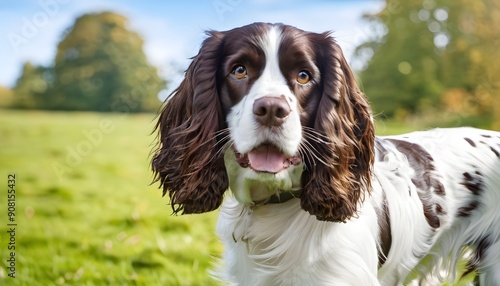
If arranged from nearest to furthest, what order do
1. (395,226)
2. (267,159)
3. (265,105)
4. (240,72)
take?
(265,105), (267,159), (240,72), (395,226)

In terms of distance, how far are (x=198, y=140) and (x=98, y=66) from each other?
43.0 feet

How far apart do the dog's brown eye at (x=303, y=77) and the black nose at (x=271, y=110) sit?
10.1 inches

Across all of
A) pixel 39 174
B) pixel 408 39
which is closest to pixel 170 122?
pixel 39 174

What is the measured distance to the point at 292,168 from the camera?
2928 mm

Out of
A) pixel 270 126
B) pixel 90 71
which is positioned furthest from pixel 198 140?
pixel 90 71

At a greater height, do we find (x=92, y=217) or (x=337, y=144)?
(x=337, y=144)

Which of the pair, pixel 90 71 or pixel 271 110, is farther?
pixel 90 71

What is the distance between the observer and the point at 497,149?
3.80 m

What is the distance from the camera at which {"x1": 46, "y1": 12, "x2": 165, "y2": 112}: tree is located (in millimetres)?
14648

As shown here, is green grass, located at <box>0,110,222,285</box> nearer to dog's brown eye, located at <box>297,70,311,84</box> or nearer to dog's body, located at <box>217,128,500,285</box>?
dog's body, located at <box>217,128,500,285</box>

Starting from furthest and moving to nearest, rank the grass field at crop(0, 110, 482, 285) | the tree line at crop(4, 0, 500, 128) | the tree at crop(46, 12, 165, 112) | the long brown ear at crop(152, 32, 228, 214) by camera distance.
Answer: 1. the tree at crop(46, 12, 165, 112)
2. the tree line at crop(4, 0, 500, 128)
3. the grass field at crop(0, 110, 482, 285)
4. the long brown ear at crop(152, 32, 228, 214)

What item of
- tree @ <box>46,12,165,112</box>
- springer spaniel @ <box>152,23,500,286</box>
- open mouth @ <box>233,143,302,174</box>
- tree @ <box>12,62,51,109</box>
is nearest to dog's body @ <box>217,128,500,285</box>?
springer spaniel @ <box>152,23,500,286</box>

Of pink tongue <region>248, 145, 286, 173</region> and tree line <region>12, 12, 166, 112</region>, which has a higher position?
pink tongue <region>248, 145, 286, 173</region>

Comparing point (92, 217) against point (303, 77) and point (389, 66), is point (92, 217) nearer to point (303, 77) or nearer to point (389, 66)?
point (303, 77)
